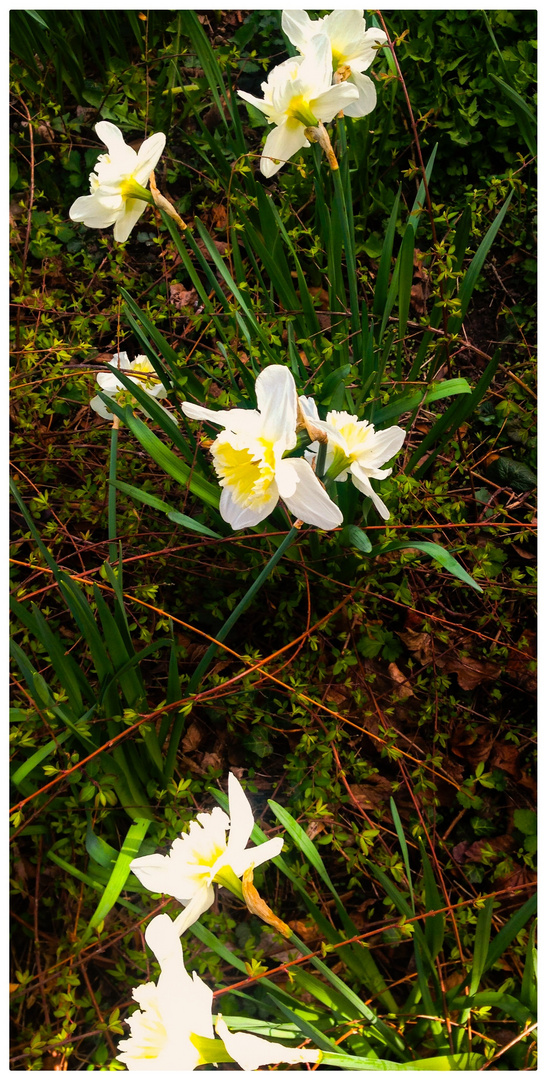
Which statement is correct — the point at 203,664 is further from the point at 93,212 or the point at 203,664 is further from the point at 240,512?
the point at 93,212

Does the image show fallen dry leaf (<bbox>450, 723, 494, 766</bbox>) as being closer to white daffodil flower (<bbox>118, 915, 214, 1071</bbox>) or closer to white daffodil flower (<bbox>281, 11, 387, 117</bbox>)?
white daffodil flower (<bbox>118, 915, 214, 1071</bbox>)

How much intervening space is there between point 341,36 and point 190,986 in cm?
169

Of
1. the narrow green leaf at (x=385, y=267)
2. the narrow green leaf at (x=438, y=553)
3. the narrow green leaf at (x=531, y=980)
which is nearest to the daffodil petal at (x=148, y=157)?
→ the narrow green leaf at (x=385, y=267)

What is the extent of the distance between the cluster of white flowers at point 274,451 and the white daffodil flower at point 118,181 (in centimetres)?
61

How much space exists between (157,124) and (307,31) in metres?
1.06

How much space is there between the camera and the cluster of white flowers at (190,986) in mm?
878

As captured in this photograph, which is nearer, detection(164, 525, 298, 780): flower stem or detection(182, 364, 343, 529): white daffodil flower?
detection(182, 364, 343, 529): white daffodil flower

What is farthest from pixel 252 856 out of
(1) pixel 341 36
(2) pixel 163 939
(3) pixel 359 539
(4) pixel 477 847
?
(1) pixel 341 36

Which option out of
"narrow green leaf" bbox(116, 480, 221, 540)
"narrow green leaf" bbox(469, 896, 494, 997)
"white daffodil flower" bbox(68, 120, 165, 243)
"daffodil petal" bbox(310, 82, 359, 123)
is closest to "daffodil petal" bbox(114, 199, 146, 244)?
"white daffodil flower" bbox(68, 120, 165, 243)

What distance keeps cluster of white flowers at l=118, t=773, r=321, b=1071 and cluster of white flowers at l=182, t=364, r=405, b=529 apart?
0.44 meters

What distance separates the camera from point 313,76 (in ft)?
4.27

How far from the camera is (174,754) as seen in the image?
1388mm

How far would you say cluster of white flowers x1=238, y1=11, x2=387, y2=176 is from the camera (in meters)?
1.30

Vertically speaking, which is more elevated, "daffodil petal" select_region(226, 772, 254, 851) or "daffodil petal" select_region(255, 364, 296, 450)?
"daffodil petal" select_region(255, 364, 296, 450)
